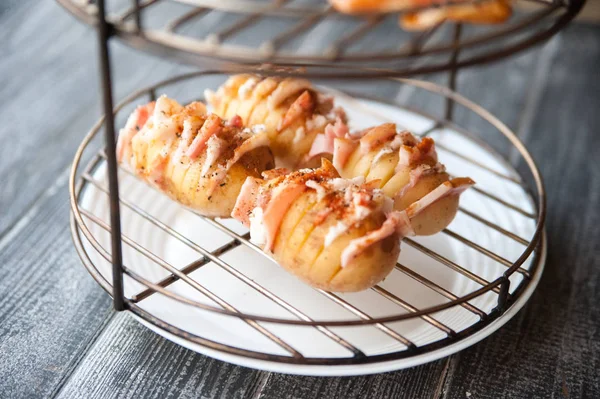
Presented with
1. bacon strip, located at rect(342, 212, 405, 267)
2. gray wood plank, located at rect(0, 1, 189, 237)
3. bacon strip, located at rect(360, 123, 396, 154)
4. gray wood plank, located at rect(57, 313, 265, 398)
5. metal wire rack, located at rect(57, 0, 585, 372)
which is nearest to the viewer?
metal wire rack, located at rect(57, 0, 585, 372)

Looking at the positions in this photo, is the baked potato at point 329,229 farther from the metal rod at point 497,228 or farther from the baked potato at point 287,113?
the metal rod at point 497,228

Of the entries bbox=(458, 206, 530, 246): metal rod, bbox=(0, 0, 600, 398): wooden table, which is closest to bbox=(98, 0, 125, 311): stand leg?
bbox=(0, 0, 600, 398): wooden table

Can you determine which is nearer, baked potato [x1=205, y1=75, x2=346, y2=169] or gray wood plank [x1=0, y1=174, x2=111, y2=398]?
gray wood plank [x1=0, y1=174, x2=111, y2=398]

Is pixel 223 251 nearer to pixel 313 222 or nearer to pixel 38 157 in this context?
pixel 313 222

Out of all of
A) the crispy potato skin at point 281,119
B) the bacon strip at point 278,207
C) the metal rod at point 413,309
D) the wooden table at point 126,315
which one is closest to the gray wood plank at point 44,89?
the wooden table at point 126,315

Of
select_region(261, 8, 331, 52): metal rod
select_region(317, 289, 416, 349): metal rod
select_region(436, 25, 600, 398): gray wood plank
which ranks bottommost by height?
select_region(436, 25, 600, 398): gray wood plank

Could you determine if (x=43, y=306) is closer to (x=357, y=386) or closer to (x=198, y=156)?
(x=198, y=156)

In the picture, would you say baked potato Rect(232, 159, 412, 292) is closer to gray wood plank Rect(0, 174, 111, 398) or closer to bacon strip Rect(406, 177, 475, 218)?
bacon strip Rect(406, 177, 475, 218)
